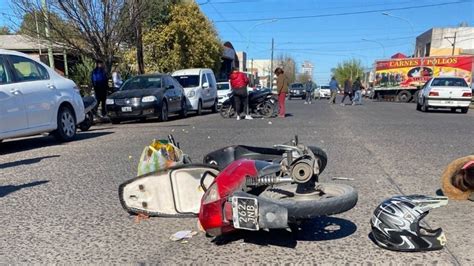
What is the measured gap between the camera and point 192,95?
1767cm

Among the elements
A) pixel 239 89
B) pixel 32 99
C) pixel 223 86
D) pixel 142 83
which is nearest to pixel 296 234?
pixel 32 99

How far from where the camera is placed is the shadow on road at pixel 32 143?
8.69m

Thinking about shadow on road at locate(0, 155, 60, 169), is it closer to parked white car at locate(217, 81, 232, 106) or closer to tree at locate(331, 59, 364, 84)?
parked white car at locate(217, 81, 232, 106)

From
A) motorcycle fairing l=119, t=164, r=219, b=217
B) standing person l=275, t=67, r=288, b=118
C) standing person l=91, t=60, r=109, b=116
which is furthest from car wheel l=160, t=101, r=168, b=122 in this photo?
motorcycle fairing l=119, t=164, r=219, b=217

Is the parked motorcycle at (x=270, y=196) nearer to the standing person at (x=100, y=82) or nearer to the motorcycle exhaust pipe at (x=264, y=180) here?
the motorcycle exhaust pipe at (x=264, y=180)

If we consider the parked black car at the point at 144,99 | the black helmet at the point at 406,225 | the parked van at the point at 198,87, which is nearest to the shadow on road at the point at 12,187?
the black helmet at the point at 406,225

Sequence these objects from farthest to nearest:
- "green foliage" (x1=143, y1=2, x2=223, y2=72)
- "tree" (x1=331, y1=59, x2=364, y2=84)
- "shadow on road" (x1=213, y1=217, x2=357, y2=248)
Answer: "tree" (x1=331, y1=59, x2=364, y2=84) → "green foliage" (x1=143, y1=2, x2=223, y2=72) → "shadow on road" (x1=213, y1=217, x2=357, y2=248)

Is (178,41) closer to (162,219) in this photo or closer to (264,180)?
(162,219)

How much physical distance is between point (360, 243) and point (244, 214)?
1070 millimetres

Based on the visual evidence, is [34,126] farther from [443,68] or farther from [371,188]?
[443,68]

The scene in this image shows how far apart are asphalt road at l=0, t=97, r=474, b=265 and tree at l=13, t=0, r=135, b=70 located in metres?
7.16

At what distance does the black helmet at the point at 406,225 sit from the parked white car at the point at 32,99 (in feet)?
22.3

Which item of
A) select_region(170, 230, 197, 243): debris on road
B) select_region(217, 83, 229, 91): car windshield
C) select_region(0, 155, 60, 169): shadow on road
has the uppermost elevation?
select_region(217, 83, 229, 91): car windshield

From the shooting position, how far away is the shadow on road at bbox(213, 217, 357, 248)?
3523 mm
